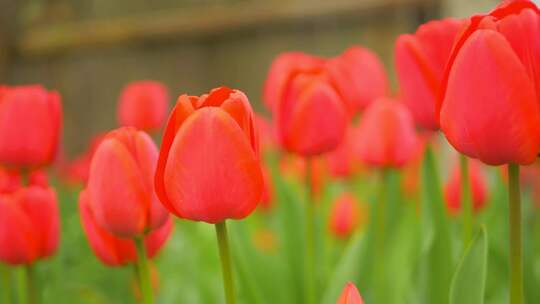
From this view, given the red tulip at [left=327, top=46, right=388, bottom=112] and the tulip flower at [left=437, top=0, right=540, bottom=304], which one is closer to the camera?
the tulip flower at [left=437, top=0, right=540, bottom=304]

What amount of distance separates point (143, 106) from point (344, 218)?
41 centimetres

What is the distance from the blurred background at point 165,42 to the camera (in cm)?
356

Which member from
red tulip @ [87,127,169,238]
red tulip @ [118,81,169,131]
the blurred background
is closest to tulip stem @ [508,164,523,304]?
red tulip @ [87,127,169,238]

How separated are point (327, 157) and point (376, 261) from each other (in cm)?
53

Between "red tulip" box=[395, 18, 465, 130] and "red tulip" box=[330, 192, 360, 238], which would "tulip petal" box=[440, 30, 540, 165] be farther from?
"red tulip" box=[330, 192, 360, 238]

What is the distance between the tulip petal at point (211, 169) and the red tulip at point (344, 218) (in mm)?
894

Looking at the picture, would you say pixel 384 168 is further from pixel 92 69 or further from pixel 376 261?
pixel 92 69

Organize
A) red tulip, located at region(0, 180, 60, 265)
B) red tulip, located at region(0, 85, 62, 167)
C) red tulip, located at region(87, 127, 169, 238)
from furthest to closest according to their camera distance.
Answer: red tulip, located at region(0, 85, 62, 167) < red tulip, located at region(0, 180, 60, 265) < red tulip, located at region(87, 127, 169, 238)

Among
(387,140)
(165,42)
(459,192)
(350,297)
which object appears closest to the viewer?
(350,297)

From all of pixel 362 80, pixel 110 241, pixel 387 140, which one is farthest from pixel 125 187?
pixel 362 80

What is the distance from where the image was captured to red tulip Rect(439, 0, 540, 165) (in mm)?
474

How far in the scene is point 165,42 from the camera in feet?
13.0

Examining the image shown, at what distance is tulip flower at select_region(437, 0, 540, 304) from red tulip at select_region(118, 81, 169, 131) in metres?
1.01

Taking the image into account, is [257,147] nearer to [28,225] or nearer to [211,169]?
[211,169]
